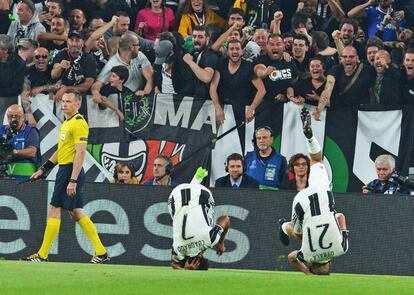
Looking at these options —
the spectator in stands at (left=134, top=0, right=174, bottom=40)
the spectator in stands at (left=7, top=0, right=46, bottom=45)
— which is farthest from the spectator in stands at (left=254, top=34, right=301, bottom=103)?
the spectator in stands at (left=7, top=0, right=46, bottom=45)

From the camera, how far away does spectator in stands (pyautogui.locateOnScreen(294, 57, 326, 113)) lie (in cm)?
2044

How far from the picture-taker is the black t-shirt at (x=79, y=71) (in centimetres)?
2109

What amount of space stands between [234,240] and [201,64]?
306cm

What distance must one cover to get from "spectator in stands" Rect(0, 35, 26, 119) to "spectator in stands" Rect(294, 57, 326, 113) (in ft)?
13.6

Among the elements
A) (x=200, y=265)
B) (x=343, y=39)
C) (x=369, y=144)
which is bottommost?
(x=200, y=265)

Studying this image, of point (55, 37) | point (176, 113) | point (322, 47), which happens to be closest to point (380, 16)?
point (322, 47)

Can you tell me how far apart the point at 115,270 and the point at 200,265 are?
4.39ft

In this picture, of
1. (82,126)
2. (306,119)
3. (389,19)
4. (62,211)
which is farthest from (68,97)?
(389,19)

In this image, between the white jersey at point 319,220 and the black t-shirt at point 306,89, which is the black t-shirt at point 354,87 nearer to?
the black t-shirt at point 306,89

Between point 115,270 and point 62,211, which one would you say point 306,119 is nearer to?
point 115,270

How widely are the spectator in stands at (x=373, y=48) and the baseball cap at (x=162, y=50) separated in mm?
2984

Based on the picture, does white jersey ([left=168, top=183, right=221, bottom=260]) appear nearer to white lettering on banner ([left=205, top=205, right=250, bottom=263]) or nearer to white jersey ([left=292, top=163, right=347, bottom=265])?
white jersey ([left=292, top=163, right=347, bottom=265])

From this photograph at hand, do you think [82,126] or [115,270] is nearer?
[115,270]

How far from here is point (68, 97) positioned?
17781mm
